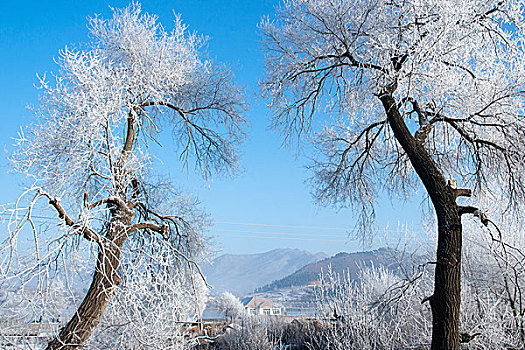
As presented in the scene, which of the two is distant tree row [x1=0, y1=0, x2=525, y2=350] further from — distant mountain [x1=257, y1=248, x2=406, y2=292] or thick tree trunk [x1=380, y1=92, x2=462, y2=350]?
distant mountain [x1=257, y1=248, x2=406, y2=292]

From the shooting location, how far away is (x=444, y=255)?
13.9ft

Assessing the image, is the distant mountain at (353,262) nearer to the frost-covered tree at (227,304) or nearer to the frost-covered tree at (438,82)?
the frost-covered tree at (438,82)

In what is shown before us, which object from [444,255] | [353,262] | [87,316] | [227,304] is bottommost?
[227,304]

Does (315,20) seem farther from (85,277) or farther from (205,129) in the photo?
(85,277)

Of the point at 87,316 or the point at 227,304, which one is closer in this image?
the point at 87,316

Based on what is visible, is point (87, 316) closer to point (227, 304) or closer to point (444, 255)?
point (444, 255)

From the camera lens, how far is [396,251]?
8398mm

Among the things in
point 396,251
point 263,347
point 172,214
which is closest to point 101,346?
point 172,214

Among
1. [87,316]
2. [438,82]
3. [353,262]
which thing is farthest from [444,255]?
[353,262]

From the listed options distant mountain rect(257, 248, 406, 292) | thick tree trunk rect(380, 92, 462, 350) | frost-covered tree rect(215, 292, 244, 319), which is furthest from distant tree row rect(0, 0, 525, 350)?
→ frost-covered tree rect(215, 292, 244, 319)

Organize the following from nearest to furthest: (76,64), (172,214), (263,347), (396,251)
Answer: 1. (76,64)
2. (172,214)
3. (396,251)
4. (263,347)

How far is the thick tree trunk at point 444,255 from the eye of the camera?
4062 millimetres

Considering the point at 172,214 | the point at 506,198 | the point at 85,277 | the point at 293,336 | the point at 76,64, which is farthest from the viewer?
the point at 293,336

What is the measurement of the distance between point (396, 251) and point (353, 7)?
505 centimetres
